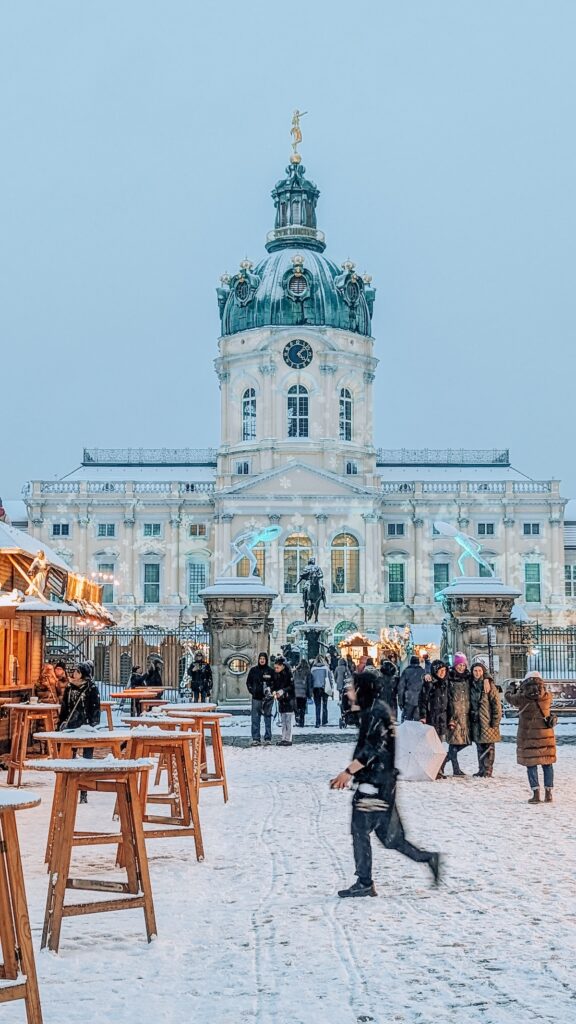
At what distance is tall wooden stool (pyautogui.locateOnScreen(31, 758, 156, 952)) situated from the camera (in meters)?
7.22

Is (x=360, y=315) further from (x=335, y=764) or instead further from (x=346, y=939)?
(x=346, y=939)

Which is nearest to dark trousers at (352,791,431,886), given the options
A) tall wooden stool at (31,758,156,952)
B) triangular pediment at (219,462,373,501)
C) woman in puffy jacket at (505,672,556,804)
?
tall wooden stool at (31,758,156,952)

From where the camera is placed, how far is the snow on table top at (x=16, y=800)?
5.55 meters

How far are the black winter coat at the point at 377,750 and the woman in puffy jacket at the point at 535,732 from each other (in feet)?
16.9

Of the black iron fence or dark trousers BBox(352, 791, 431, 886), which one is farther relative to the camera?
the black iron fence

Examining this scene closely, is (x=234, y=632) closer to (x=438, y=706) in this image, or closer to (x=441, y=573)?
(x=438, y=706)

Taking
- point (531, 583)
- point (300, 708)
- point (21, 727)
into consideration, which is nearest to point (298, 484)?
point (531, 583)

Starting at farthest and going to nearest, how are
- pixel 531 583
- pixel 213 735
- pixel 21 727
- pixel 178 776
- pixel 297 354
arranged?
pixel 531 583
pixel 297 354
pixel 21 727
pixel 213 735
pixel 178 776

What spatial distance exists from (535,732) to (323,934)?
6.80m

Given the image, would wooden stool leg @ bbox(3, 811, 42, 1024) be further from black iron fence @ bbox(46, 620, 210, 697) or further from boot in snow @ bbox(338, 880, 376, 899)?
black iron fence @ bbox(46, 620, 210, 697)

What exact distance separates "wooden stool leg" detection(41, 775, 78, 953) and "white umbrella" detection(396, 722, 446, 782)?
8.14 meters

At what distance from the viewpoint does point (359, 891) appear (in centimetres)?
866

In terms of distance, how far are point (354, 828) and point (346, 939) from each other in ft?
4.57

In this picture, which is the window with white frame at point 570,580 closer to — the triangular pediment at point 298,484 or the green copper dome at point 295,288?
the triangular pediment at point 298,484
